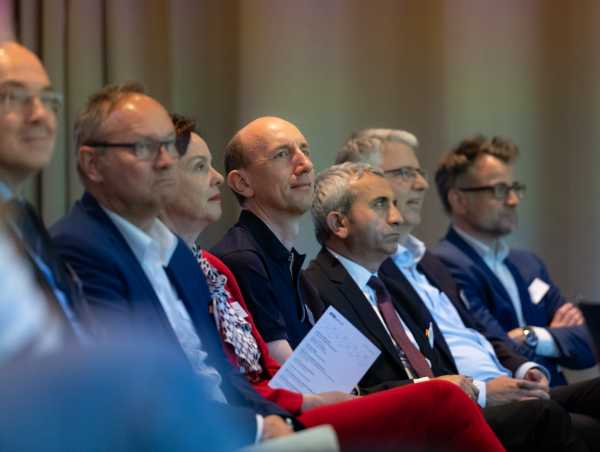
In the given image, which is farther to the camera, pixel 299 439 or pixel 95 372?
pixel 299 439

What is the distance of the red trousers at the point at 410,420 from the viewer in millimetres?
2414

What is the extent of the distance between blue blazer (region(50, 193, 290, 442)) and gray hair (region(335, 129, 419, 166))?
1.80m

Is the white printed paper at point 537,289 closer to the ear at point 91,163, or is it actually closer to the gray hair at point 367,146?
the gray hair at point 367,146

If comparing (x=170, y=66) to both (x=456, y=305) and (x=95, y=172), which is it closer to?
(x=456, y=305)

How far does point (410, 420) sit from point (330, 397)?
0.86ft

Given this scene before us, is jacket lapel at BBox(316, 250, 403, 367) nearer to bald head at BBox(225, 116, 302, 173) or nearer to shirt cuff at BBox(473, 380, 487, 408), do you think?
shirt cuff at BBox(473, 380, 487, 408)

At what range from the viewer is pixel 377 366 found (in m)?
3.16

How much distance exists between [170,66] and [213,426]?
3187mm

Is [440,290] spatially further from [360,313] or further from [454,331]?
[360,313]

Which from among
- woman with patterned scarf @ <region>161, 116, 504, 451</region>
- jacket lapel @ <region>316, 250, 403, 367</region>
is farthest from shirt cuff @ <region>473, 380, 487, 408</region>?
woman with patterned scarf @ <region>161, 116, 504, 451</region>

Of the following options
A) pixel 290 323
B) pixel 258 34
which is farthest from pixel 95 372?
pixel 258 34

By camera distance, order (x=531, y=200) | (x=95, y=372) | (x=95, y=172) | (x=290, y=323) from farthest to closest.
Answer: (x=531, y=200)
(x=290, y=323)
(x=95, y=172)
(x=95, y=372)

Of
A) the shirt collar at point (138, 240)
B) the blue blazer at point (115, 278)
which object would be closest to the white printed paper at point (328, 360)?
the blue blazer at point (115, 278)

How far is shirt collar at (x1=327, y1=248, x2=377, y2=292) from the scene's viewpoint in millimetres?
3381
